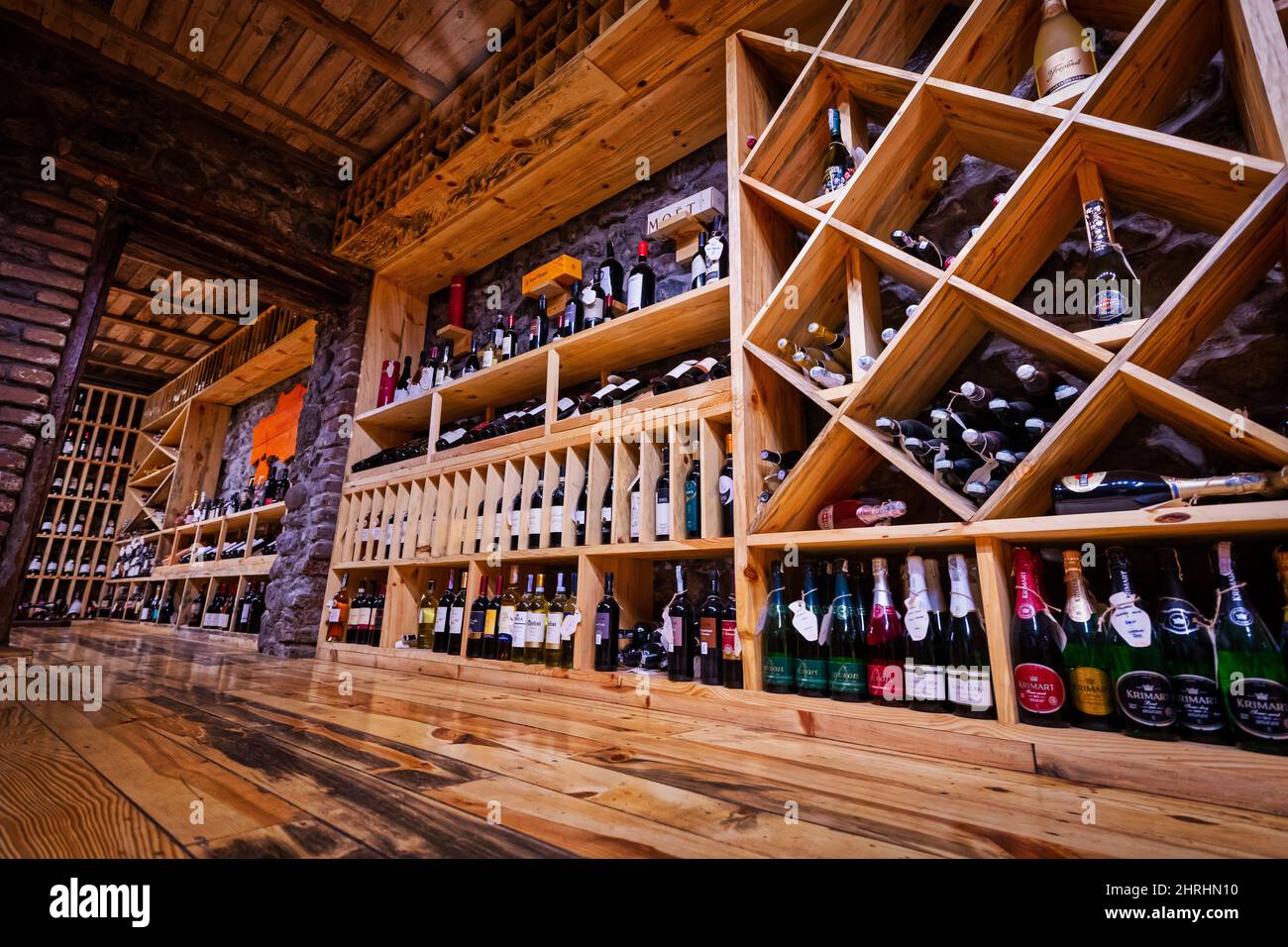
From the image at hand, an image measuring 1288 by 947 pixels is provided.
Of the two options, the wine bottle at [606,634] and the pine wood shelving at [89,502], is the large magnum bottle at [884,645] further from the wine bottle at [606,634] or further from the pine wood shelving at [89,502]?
the pine wood shelving at [89,502]

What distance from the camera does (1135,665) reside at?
1.24 meters

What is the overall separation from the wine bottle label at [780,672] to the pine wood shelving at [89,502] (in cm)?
798

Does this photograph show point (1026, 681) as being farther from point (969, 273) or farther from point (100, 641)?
point (100, 641)

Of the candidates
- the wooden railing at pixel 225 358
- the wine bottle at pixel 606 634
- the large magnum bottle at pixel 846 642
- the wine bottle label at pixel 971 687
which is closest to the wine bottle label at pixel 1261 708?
the wine bottle label at pixel 971 687

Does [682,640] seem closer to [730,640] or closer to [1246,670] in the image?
[730,640]

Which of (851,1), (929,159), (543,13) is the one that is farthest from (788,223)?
(543,13)

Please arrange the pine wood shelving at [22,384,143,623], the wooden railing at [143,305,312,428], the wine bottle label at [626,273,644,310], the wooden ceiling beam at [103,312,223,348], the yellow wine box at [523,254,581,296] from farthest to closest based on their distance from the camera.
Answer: the pine wood shelving at [22,384,143,623]
the wooden ceiling beam at [103,312,223,348]
the wooden railing at [143,305,312,428]
the yellow wine box at [523,254,581,296]
the wine bottle label at [626,273,644,310]

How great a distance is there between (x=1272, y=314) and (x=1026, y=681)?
1035mm

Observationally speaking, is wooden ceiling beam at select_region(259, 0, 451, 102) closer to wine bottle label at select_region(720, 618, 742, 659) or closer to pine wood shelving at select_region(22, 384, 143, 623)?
wine bottle label at select_region(720, 618, 742, 659)

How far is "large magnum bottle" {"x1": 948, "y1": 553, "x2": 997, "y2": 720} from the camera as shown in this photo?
1303 mm

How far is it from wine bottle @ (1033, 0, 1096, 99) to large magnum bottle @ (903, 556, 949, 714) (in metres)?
1.28

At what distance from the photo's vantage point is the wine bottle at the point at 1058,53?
151cm

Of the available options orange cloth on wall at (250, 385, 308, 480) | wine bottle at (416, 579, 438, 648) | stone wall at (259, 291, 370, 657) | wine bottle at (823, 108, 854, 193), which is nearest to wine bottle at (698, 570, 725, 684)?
wine bottle at (823, 108, 854, 193)
